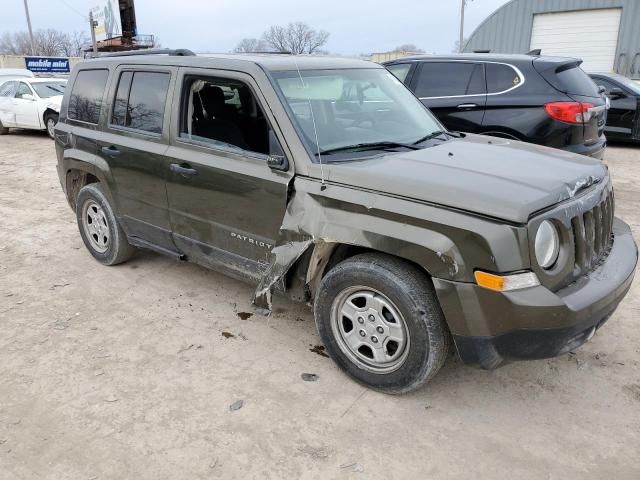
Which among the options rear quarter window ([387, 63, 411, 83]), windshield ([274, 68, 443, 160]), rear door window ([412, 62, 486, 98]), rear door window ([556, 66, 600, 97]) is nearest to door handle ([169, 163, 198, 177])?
windshield ([274, 68, 443, 160])

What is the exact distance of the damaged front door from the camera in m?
3.40

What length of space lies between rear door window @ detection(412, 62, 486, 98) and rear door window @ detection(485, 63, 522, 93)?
9 cm

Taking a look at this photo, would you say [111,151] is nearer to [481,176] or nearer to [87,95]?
[87,95]

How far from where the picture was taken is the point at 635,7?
22.0m

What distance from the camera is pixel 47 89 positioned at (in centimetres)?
1391

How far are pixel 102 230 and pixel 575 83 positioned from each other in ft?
18.1

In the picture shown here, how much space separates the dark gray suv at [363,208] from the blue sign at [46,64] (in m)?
30.3

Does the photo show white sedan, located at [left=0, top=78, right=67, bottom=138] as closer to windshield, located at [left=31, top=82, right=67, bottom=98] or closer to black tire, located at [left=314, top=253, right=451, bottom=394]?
windshield, located at [left=31, top=82, right=67, bottom=98]

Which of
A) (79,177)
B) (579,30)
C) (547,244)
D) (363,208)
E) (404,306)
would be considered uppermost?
(579,30)

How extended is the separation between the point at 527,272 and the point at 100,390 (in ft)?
8.25

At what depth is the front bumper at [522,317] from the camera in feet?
8.26

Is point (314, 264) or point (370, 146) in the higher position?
point (370, 146)

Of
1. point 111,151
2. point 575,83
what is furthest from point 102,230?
point 575,83

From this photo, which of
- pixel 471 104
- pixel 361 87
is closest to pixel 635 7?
pixel 471 104
